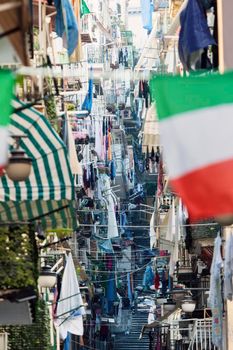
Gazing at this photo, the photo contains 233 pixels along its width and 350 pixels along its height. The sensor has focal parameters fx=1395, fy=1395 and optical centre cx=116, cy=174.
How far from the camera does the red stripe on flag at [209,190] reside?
1170 centimetres

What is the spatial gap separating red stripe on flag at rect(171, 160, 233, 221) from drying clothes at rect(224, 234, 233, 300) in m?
10.8

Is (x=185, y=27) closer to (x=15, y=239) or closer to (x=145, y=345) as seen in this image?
(x=15, y=239)

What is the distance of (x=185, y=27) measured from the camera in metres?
20.0

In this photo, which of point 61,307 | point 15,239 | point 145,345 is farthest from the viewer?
point 145,345

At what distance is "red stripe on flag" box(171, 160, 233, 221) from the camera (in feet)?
38.4

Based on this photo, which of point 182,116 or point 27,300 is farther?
point 27,300

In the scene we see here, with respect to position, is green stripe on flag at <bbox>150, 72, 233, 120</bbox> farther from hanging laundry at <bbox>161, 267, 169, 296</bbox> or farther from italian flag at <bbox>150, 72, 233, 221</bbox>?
hanging laundry at <bbox>161, 267, 169, 296</bbox>

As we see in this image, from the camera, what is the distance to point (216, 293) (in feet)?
81.9

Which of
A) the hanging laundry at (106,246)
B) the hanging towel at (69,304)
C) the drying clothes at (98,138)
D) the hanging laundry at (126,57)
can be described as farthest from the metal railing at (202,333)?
the hanging laundry at (126,57)

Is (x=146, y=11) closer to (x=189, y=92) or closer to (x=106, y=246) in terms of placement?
(x=106, y=246)

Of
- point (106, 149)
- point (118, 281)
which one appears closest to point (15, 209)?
point (106, 149)

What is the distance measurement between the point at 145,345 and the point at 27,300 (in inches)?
1794

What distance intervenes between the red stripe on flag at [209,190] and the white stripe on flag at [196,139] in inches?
2.4

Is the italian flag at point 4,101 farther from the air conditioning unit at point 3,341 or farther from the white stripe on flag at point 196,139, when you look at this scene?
the air conditioning unit at point 3,341
